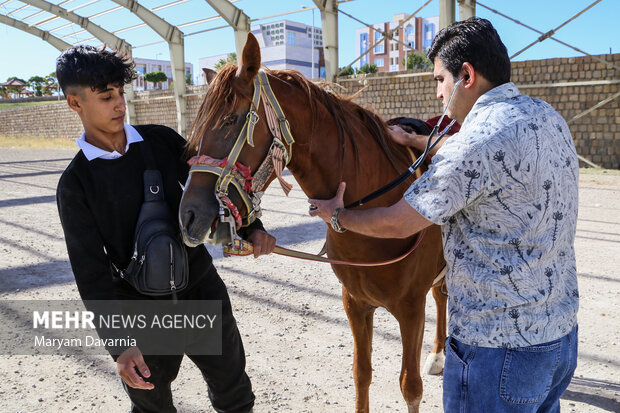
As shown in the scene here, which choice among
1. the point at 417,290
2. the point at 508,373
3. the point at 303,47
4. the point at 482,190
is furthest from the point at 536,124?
the point at 303,47

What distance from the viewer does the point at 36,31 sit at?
2220 cm

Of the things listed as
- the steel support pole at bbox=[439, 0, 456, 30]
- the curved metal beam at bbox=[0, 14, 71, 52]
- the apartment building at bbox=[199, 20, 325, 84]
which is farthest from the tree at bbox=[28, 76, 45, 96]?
the steel support pole at bbox=[439, 0, 456, 30]

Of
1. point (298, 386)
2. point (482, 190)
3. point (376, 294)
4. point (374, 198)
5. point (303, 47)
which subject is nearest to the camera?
point (482, 190)

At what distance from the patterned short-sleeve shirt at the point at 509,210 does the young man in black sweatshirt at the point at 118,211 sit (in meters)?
0.95

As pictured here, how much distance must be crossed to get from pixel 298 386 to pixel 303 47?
278ft

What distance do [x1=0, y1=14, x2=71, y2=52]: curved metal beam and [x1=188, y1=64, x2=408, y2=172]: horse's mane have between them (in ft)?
76.7

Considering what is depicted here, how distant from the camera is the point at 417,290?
2.29 meters

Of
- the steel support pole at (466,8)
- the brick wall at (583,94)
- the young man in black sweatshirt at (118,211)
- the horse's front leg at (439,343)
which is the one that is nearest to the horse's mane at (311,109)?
the young man in black sweatshirt at (118,211)

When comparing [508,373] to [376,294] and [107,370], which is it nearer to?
[376,294]

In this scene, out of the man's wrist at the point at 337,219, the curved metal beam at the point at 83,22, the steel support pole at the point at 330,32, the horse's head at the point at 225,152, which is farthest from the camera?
the curved metal beam at the point at 83,22

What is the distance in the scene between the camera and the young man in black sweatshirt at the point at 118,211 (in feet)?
5.86

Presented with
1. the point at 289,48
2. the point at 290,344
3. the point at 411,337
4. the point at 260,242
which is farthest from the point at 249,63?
the point at 289,48

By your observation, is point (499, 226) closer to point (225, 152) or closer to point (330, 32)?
point (225, 152)

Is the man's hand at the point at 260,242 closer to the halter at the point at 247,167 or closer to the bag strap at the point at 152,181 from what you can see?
the halter at the point at 247,167
